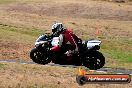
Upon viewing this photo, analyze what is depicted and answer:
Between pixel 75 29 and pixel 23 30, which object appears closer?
pixel 23 30

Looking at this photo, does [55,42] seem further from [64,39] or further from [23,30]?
[23,30]

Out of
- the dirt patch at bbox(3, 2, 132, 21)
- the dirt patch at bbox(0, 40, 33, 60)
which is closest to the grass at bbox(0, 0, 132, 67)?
the dirt patch at bbox(0, 40, 33, 60)

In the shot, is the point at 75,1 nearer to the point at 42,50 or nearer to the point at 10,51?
the point at 10,51

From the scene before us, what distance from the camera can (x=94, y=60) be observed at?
67.8 ft

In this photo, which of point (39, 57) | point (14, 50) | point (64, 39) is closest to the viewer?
point (64, 39)

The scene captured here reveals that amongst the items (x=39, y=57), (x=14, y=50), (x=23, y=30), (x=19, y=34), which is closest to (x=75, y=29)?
(x=23, y=30)

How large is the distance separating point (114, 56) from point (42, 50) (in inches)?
821

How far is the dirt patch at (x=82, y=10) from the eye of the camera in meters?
73.6

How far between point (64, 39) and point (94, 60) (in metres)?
1.84

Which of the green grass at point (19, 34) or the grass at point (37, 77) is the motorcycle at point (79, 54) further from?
the green grass at point (19, 34)

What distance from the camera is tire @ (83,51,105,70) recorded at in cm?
2066

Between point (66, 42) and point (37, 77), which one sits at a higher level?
point (66, 42)

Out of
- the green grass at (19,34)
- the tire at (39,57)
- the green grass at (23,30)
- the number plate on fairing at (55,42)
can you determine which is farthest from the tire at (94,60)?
the green grass at (23,30)

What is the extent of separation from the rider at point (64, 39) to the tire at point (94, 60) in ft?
2.46
